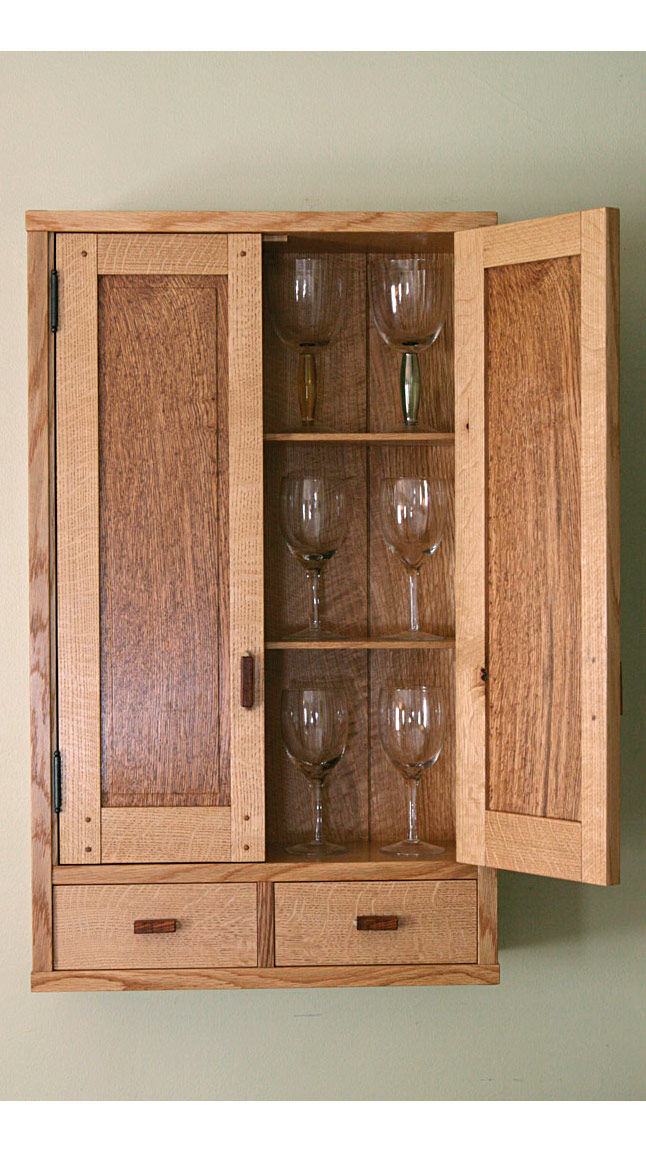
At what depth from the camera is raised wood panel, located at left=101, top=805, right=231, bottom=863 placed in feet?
5.38

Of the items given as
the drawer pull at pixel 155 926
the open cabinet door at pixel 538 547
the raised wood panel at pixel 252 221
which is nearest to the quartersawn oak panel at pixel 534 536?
the open cabinet door at pixel 538 547

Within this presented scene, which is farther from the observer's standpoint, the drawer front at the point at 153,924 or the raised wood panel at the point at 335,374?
the raised wood panel at the point at 335,374

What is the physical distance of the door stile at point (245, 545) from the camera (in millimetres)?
1639

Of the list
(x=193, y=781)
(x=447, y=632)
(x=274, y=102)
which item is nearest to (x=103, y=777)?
(x=193, y=781)

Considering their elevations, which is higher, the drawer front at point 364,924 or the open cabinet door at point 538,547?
the open cabinet door at point 538,547

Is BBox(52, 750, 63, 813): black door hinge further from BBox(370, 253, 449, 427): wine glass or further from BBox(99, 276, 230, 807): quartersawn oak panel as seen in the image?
BBox(370, 253, 449, 427): wine glass

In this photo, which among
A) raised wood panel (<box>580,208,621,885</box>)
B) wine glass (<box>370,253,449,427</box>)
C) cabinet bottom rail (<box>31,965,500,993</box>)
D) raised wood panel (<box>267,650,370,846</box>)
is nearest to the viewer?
raised wood panel (<box>580,208,621,885</box>)

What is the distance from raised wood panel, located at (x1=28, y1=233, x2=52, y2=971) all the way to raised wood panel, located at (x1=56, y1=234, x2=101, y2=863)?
0.07 ft

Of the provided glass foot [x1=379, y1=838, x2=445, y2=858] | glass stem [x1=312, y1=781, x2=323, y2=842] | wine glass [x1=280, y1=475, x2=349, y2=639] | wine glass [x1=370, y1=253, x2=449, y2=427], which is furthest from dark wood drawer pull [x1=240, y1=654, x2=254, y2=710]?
wine glass [x1=370, y1=253, x2=449, y2=427]

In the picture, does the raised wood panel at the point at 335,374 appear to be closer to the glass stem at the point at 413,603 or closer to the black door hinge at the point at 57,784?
the glass stem at the point at 413,603

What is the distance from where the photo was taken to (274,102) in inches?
75.6

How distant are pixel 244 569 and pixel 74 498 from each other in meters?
0.27

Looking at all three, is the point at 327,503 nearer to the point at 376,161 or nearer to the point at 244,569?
the point at 244,569

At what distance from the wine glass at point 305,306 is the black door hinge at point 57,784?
652 millimetres
